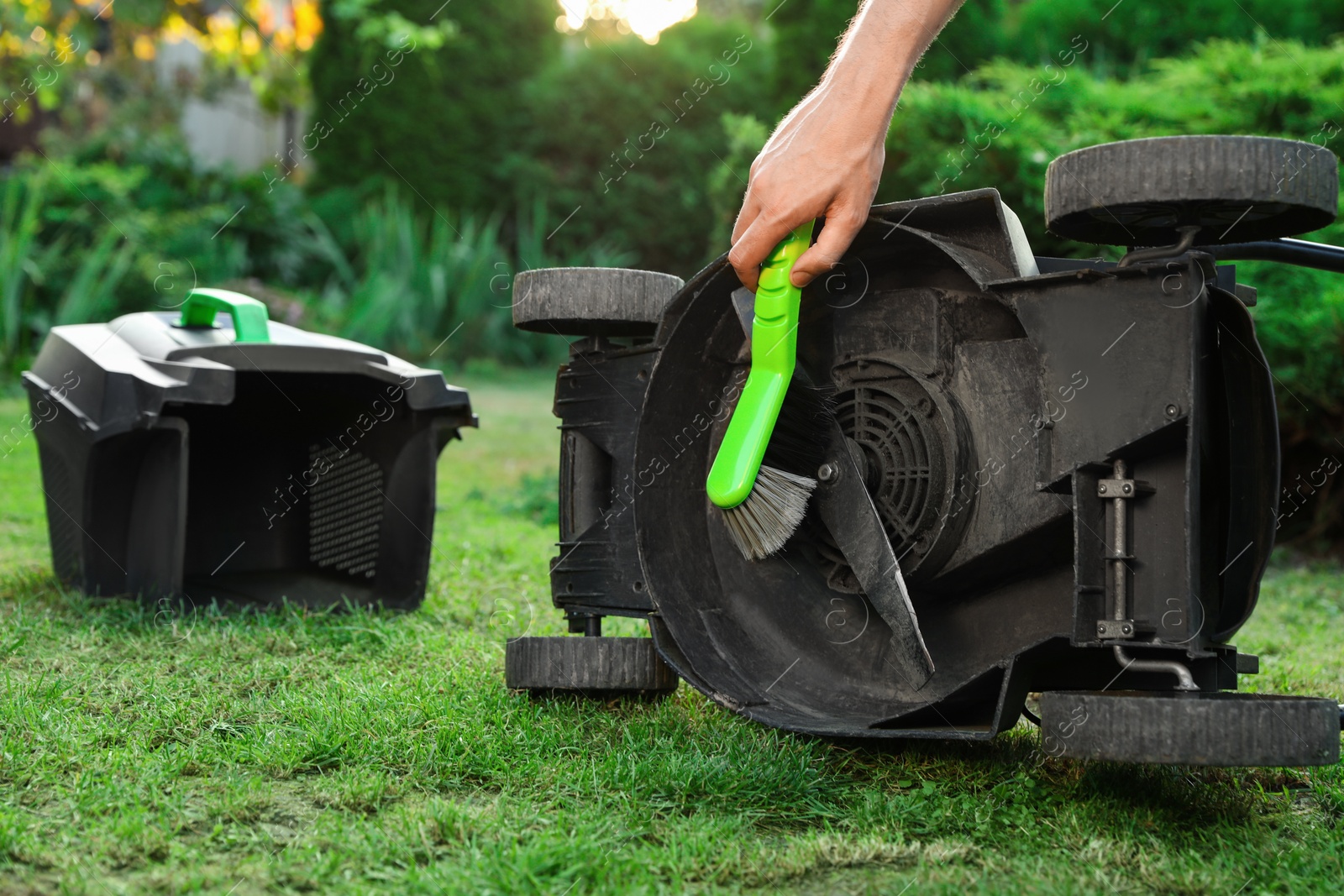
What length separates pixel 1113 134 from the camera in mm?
4449

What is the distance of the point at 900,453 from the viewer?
1805 mm

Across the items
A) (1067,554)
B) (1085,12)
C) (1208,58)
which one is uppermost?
(1085,12)

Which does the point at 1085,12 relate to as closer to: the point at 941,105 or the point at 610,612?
the point at 941,105

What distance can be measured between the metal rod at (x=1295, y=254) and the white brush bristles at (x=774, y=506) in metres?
0.80

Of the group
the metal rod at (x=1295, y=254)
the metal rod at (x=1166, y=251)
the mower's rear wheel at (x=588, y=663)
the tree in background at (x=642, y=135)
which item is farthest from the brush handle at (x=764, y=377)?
the tree in background at (x=642, y=135)

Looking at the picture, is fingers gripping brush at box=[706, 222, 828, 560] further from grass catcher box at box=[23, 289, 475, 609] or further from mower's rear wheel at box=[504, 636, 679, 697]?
grass catcher box at box=[23, 289, 475, 609]

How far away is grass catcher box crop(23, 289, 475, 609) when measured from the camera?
2443 millimetres

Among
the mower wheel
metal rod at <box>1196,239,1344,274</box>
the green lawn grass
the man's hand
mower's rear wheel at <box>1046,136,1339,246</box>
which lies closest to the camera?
the green lawn grass

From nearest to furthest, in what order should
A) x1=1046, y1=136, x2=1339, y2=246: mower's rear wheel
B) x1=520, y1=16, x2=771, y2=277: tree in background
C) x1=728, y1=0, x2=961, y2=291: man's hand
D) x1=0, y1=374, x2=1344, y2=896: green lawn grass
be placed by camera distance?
x1=0, y1=374, x2=1344, y2=896: green lawn grass → x1=1046, y1=136, x2=1339, y2=246: mower's rear wheel → x1=728, y1=0, x2=961, y2=291: man's hand → x1=520, y1=16, x2=771, y2=277: tree in background

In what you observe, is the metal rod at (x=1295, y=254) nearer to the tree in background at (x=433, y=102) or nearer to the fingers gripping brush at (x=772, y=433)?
the fingers gripping brush at (x=772, y=433)

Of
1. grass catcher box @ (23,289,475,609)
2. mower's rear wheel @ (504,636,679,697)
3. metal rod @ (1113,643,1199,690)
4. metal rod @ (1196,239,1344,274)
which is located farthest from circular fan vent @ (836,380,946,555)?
grass catcher box @ (23,289,475,609)

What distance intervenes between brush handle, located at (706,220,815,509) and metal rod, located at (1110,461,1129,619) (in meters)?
0.51

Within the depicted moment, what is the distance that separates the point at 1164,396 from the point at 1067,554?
1.11 feet

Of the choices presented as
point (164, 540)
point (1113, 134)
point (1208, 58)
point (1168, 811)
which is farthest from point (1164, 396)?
point (1208, 58)
